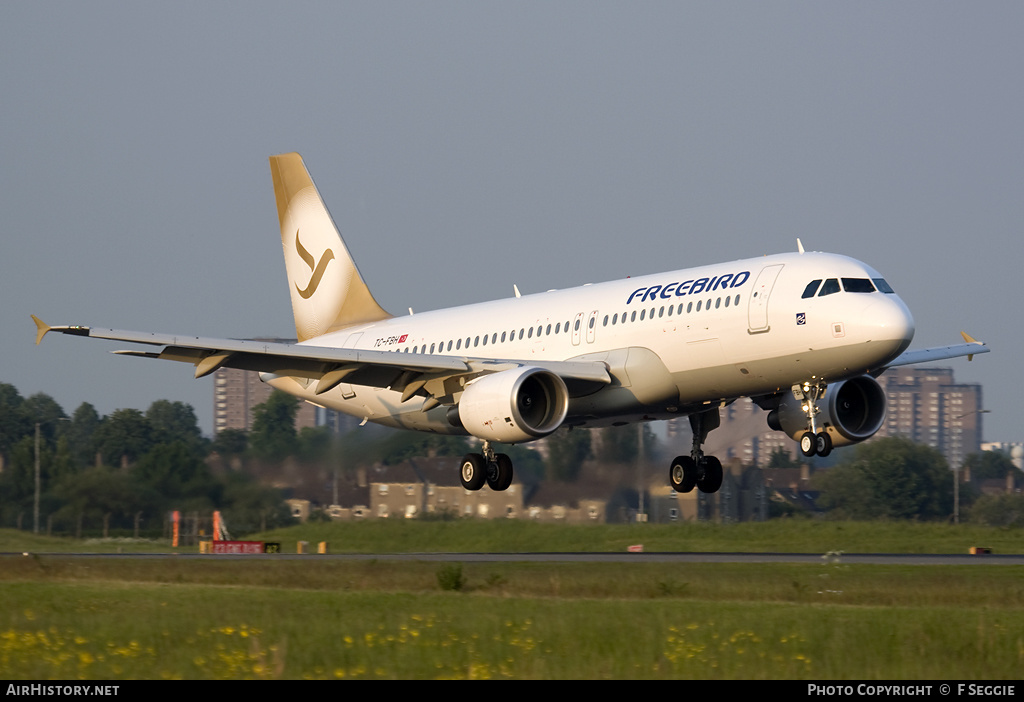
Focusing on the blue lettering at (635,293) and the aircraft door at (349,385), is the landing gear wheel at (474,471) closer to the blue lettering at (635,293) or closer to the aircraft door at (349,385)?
the blue lettering at (635,293)

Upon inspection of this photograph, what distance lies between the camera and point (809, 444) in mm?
29500

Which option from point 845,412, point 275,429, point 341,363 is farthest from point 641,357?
point 275,429

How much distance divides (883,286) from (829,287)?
1.29 meters

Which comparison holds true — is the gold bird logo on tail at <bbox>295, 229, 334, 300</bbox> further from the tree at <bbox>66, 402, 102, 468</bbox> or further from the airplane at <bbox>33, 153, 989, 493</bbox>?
the tree at <bbox>66, 402, 102, 468</bbox>

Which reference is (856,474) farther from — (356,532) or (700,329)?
(700,329)

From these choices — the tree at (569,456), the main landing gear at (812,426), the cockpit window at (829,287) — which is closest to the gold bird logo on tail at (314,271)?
the tree at (569,456)

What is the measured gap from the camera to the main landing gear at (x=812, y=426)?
96.4 ft

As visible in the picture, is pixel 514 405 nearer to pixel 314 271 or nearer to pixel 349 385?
pixel 349 385

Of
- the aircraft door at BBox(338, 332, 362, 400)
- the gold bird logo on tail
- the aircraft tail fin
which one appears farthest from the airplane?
the gold bird logo on tail

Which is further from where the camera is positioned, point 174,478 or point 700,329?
point 174,478

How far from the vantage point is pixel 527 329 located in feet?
110
